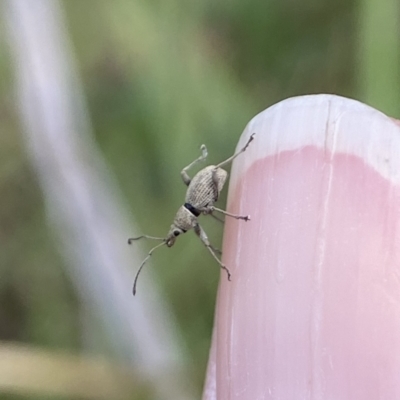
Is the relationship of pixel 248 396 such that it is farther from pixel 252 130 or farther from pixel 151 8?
pixel 151 8

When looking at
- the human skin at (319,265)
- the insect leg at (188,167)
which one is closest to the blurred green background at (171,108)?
the insect leg at (188,167)

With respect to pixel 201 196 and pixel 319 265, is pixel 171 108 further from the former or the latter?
pixel 319 265

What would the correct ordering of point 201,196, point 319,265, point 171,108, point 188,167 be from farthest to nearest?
1. point 171,108
2. point 188,167
3. point 201,196
4. point 319,265

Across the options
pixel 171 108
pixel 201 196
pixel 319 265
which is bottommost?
pixel 201 196

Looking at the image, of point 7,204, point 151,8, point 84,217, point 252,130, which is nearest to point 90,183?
point 84,217

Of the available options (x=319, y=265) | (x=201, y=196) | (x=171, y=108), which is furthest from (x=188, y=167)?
(x=319, y=265)

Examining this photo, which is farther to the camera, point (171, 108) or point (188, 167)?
point (171, 108)

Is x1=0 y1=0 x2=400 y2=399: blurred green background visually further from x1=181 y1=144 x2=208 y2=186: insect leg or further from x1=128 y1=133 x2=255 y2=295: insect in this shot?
x1=128 y1=133 x2=255 y2=295: insect
